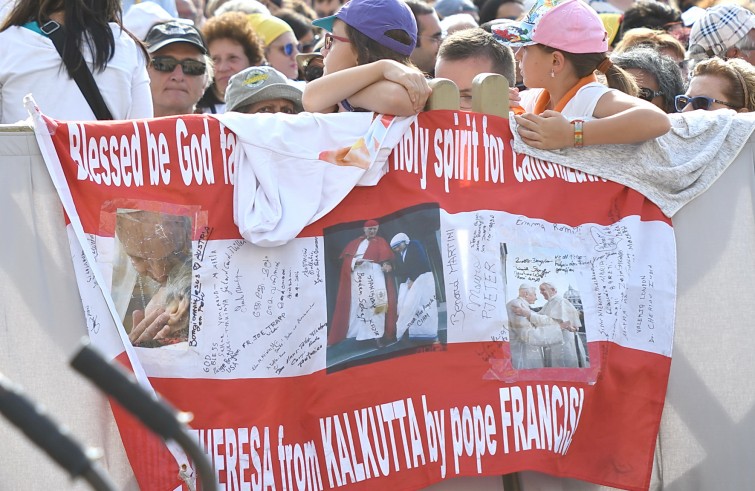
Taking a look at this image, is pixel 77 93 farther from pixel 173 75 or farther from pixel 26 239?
pixel 173 75

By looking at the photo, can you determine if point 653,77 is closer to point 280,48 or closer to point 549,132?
point 549,132

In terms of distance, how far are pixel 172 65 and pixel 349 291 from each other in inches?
93.7

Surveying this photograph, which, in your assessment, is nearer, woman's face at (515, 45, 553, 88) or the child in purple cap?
the child in purple cap

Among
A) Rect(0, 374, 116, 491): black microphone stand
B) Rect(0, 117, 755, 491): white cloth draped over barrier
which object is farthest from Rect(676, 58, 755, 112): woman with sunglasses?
Rect(0, 374, 116, 491): black microphone stand

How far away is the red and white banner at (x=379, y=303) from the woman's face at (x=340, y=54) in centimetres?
36

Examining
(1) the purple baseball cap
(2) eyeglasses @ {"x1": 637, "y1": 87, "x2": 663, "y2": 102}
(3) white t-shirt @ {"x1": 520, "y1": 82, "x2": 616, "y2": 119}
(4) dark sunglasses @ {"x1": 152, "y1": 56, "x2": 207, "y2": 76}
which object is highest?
(4) dark sunglasses @ {"x1": 152, "y1": 56, "x2": 207, "y2": 76}

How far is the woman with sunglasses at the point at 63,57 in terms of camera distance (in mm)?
4105

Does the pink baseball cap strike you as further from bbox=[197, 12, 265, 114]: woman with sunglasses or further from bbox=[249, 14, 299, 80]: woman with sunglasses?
bbox=[249, 14, 299, 80]: woman with sunglasses

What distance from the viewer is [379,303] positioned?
11.7ft

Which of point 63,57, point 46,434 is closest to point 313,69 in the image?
point 63,57

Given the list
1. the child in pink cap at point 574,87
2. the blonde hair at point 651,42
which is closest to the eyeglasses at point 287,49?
the blonde hair at point 651,42

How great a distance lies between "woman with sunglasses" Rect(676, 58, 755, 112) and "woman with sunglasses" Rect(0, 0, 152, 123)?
2260 millimetres

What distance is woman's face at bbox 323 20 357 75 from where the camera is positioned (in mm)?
3918

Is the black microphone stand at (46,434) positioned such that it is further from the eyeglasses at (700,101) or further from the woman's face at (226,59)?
the woman's face at (226,59)
